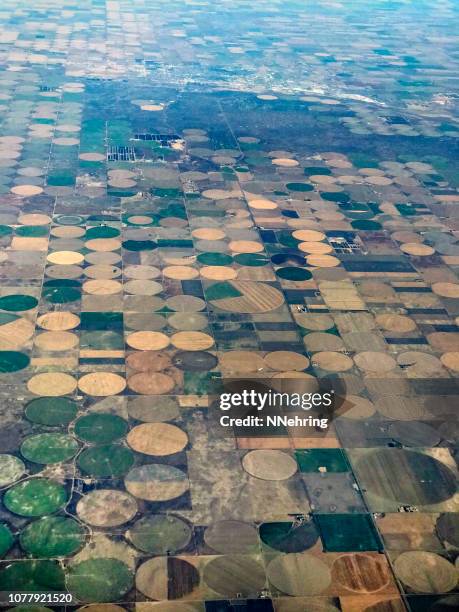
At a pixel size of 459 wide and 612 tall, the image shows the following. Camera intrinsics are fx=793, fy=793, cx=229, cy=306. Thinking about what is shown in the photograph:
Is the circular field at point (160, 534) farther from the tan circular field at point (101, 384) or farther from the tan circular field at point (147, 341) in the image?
the tan circular field at point (147, 341)

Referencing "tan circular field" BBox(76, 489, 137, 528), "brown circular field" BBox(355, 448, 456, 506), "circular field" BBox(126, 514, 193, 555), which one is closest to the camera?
"circular field" BBox(126, 514, 193, 555)

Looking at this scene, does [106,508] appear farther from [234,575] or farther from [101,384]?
[101,384]

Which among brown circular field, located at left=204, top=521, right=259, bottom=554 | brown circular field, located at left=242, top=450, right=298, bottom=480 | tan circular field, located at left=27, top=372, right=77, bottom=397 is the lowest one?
tan circular field, located at left=27, top=372, right=77, bottom=397

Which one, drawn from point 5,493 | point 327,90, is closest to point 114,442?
point 5,493

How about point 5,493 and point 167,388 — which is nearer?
point 5,493

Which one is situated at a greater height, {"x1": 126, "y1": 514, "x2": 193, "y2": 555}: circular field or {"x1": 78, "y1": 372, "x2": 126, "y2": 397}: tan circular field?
{"x1": 126, "y1": 514, "x2": 193, "y2": 555}: circular field

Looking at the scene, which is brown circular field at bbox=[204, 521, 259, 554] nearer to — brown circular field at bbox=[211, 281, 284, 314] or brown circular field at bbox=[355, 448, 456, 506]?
brown circular field at bbox=[355, 448, 456, 506]

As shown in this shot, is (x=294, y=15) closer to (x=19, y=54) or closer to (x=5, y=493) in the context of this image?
(x=19, y=54)

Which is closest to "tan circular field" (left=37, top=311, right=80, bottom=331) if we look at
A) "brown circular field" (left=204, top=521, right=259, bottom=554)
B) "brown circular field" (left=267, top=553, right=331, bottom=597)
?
"brown circular field" (left=204, top=521, right=259, bottom=554)

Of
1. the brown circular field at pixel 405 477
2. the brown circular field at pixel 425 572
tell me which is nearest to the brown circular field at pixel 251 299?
the brown circular field at pixel 405 477

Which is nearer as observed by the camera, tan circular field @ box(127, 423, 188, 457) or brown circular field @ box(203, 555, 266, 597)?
brown circular field @ box(203, 555, 266, 597)

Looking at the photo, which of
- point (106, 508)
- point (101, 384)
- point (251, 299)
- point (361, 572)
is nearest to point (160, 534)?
point (106, 508)
